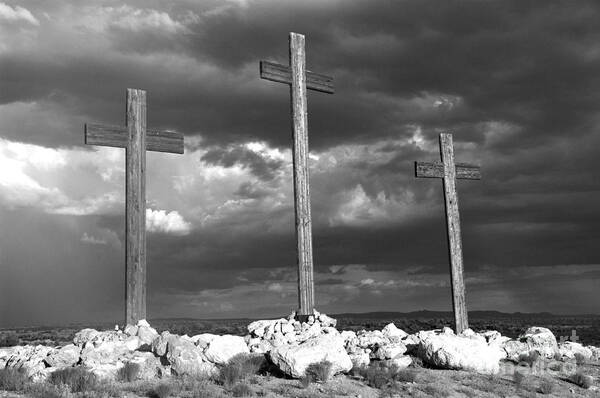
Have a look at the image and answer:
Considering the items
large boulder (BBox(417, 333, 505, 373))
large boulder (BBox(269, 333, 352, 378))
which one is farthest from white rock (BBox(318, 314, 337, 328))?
large boulder (BBox(269, 333, 352, 378))

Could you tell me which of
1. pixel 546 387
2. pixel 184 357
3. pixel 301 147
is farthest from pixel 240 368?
pixel 301 147

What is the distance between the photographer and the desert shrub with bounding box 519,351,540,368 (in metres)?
15.2

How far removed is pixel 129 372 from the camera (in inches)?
440

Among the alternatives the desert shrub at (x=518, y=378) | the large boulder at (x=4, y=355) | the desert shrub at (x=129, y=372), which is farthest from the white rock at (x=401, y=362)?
the large boulder at (x=4, y=355)

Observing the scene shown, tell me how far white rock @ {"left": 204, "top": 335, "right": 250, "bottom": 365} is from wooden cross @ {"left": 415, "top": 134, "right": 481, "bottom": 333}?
8.66 metres

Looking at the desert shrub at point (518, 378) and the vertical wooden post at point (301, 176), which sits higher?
the vertical wooden post at point (301, 176)

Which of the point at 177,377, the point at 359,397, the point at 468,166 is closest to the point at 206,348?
the point at 177,377

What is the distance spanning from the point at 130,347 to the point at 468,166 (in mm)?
12067

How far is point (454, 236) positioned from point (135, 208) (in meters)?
9.53

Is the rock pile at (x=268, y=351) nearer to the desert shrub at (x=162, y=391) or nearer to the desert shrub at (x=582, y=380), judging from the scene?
the desert shrub at (x=162, y=391)

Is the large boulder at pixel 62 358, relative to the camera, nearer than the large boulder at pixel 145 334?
Yes

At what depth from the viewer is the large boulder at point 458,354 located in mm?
13266

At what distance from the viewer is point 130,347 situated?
12953 millimetres

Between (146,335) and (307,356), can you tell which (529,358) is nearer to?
(307,356)
